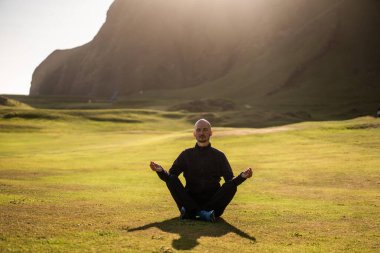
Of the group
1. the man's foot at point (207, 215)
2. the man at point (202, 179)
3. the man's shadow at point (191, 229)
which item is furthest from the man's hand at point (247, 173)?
the man's foot at point (207, 215)

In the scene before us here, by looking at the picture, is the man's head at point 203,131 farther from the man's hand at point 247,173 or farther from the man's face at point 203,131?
the man's hand at point 247,173

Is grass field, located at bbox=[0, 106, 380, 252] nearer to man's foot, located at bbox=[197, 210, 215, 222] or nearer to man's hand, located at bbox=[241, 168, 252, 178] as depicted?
man's foot, located at bbox=[197, 210, 215, 222]

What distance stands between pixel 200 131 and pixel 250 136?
51162 millimetres

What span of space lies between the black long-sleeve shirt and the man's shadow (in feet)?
3.12

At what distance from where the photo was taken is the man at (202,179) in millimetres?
13828

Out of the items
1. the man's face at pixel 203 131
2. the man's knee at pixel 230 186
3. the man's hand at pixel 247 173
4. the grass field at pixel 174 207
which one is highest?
the man's face at pixel 203 131

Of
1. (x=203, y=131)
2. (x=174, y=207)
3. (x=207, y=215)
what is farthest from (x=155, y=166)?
(x=174, y=207)

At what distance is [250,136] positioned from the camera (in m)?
64.4

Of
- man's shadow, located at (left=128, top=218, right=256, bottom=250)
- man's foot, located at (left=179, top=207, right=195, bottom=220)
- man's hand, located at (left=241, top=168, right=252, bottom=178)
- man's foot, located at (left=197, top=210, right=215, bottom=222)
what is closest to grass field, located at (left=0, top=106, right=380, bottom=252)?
man's shadow, located at (left=128, top=218, right=256, bottom=250)

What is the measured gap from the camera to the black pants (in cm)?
1368

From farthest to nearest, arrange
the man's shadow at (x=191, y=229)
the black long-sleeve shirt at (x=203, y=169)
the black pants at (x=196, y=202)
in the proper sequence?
the black long-sleeve shirt at (x=203, y=169), the black pants at (x=196, y=202), the man's shadow at (x=191, y=229)

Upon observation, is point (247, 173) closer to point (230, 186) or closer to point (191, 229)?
point (230, 186)

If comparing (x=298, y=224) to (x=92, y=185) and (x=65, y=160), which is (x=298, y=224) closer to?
(x=92, y=185)

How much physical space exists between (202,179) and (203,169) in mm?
314
